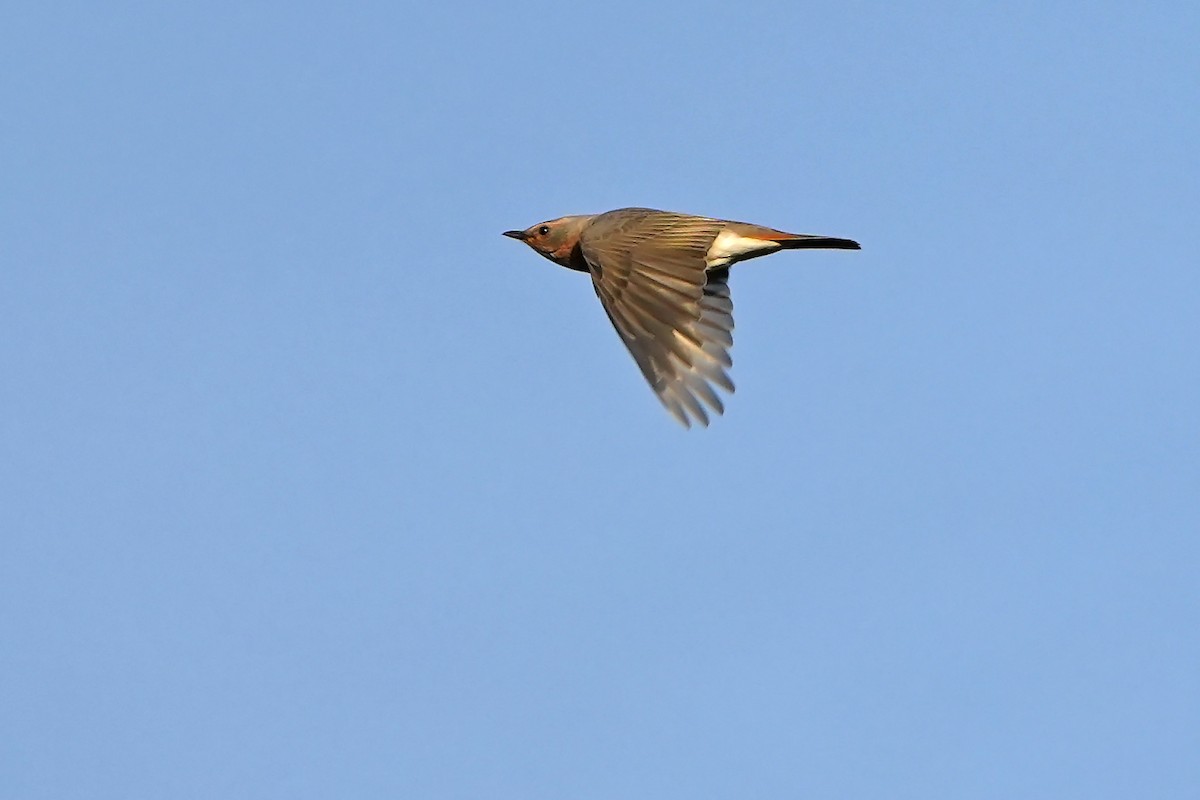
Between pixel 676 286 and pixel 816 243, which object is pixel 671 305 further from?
pixel 816 243

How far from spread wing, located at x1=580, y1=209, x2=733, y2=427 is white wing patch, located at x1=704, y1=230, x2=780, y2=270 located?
9cm

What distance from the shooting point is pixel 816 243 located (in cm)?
1603

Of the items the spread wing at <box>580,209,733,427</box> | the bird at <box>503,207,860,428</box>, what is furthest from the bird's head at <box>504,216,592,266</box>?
the spread wing at <box>580,209,733,427</box>

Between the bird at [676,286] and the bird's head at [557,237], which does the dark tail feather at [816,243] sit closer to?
the bird at [676,286]

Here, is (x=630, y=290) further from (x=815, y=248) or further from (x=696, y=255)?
(x=815, y=248)

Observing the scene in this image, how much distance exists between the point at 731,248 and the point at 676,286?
157 centimetres

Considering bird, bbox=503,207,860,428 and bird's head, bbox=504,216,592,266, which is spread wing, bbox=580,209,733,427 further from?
bird's head, bbox=504,216,592,266

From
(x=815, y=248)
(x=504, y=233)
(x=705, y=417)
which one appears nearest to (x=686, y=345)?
(x=705, y=417)

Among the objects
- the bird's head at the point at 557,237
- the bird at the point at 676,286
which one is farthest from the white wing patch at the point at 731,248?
the bird's head at the point at 557,237

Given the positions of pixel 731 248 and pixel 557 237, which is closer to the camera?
pixel 731 248

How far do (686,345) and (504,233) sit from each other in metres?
4.59

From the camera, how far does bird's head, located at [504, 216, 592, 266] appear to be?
58.2 feet

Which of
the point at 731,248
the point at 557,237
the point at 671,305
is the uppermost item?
the point at 557,237

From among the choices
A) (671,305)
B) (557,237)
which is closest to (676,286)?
(671,305)
